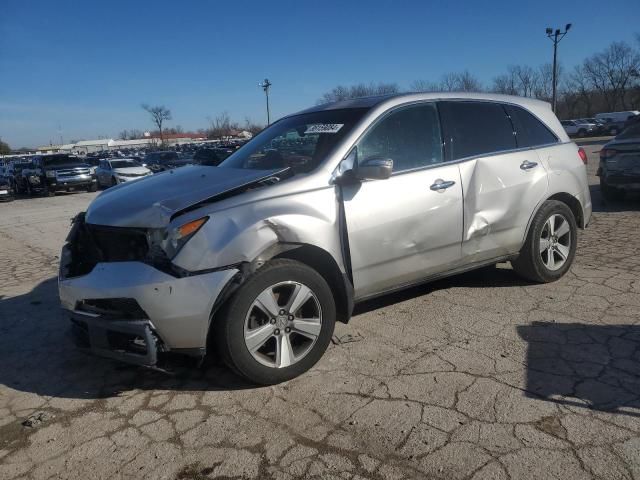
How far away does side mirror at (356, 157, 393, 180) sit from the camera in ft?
10.8

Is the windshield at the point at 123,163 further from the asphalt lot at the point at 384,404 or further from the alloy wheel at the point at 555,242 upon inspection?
the alloy wheel at the point at 555,242

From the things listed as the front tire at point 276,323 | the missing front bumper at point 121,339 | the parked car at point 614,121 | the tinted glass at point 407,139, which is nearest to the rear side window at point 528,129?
the tinted glass at point 407,139

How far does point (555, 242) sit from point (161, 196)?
3.61 meters

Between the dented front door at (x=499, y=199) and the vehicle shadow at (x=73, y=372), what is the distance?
2.18m

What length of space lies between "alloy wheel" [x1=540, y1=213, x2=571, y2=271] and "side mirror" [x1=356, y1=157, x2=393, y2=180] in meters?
2.07

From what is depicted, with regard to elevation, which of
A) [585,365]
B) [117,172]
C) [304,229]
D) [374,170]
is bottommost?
[585,365]

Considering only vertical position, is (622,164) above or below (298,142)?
below

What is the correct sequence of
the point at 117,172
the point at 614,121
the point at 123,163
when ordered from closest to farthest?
the point at 117,172 → the point at 123,163 → the point at 614,121

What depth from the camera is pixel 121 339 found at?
9.57 ft

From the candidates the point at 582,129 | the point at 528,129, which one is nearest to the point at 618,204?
the point at 528,129

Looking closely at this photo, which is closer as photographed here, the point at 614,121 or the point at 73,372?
the point at 73,372

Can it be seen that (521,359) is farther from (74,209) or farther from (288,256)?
(74,209)

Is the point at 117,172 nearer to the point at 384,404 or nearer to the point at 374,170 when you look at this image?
the point at 374,170

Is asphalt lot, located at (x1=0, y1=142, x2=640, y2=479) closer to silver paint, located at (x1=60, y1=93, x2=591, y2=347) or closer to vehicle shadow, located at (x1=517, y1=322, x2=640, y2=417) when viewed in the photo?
vehicle shadow, located at (x1=517, y1=322, x2=640, y2=417)
